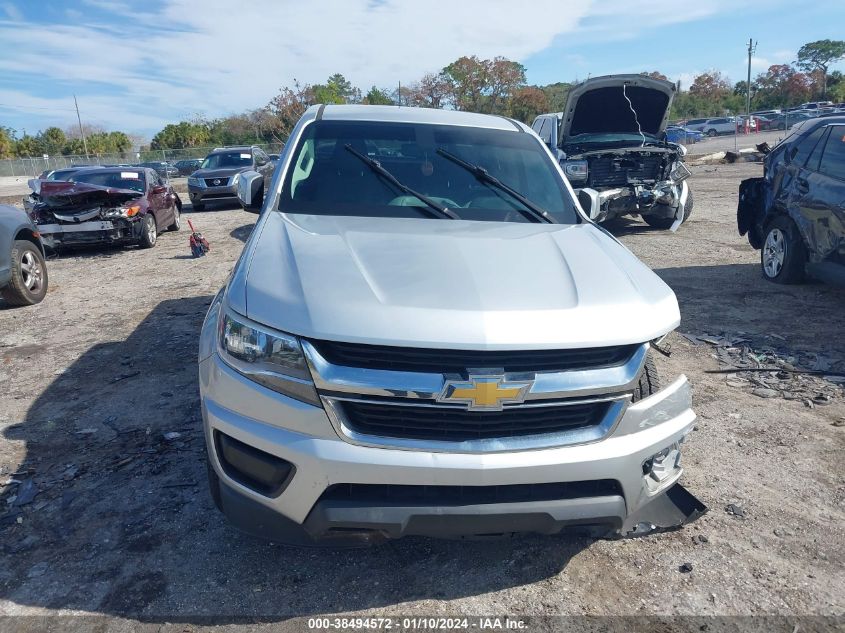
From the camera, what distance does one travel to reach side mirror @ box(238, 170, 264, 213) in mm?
4125

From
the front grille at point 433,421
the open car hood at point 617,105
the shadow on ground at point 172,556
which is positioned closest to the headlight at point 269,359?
the front grille at point 433,421

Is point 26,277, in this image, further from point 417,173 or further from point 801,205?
point 801,205

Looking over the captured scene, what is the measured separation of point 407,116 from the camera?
4.30 meters

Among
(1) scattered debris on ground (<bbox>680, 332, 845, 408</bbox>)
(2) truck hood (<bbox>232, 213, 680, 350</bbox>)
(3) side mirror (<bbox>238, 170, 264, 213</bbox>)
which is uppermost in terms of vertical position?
(3) side mirror (<bbox>238, 170, 264, 213</bbox>)

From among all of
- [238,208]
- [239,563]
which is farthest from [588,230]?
[238,208]

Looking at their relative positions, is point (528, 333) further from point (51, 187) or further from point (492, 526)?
point (51, 187)

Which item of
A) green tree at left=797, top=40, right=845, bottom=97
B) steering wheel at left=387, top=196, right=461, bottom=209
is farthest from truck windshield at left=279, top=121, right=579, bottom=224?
green tree at left=797, top=40, right=845, bottom=97

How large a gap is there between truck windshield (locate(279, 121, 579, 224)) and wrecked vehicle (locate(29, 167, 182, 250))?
8.01 metres

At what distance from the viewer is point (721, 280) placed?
7805mm

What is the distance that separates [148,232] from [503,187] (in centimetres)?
930

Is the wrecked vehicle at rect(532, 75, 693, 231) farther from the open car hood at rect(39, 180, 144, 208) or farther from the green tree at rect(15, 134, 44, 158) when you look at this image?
the green tree at rect(15, 134, 44, 158)

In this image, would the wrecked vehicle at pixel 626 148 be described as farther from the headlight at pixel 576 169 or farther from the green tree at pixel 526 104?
the green tree at pixel 526 104

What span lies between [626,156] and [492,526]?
9.29 meters

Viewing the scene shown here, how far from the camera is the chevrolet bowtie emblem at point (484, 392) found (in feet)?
7.25
